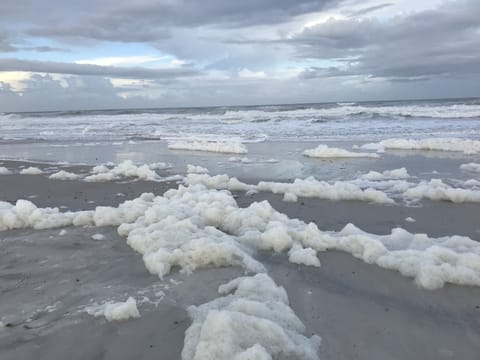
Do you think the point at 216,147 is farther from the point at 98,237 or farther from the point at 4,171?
the point at 98,237

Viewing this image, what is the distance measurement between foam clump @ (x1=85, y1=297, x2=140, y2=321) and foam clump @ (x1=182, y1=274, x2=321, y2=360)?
439 mm

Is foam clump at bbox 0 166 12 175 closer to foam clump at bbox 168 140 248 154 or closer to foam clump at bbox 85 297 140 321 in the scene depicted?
foam clump at bbox 168 140 248 154

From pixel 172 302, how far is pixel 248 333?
1.00 metres

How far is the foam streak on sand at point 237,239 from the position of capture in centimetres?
430

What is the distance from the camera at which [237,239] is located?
17.0 feet

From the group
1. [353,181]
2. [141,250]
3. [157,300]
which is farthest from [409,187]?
[157,300]

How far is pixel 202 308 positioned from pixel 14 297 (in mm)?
1710

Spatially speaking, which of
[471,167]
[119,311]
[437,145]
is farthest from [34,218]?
[437,145]

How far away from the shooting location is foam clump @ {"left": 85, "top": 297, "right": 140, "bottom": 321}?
3.46 m

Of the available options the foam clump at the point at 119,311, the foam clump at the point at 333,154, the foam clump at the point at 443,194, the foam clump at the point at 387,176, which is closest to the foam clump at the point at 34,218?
the foam clump at the point at 119,311

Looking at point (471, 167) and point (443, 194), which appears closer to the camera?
point (443, 194)

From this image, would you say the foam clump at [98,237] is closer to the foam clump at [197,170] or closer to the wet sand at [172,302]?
the wet sand at [172,302]

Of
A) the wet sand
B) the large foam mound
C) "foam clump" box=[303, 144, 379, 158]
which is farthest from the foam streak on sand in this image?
the large foam mound

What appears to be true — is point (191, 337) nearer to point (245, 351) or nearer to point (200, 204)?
point (245, 351)
